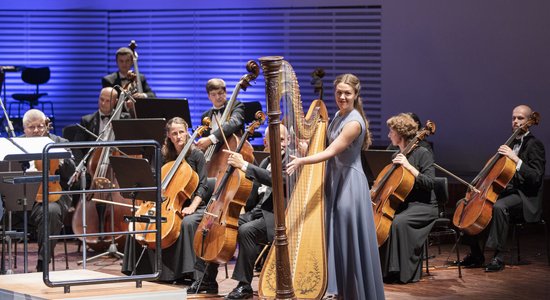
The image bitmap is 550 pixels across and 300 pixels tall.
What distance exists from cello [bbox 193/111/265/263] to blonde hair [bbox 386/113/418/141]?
116cm

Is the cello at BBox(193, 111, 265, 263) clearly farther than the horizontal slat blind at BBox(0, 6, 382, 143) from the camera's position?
No

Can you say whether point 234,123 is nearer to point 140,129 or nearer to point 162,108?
point 162,108

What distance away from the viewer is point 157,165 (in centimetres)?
441

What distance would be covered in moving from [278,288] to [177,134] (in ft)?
7.50

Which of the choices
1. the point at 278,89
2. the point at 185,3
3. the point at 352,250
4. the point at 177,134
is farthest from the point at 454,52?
the point at 278,89

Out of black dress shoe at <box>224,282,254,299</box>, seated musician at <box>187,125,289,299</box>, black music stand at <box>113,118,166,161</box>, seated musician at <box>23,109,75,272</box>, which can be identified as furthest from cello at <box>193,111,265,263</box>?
seated musician at <box>23,109,75,272</box>

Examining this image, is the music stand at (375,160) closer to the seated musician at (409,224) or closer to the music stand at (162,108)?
the seated musician at (409,224)

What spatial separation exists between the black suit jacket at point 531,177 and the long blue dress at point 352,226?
228 centimetres

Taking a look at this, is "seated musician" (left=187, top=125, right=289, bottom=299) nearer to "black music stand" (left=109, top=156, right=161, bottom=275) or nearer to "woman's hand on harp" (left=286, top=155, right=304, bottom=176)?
"black music stand" (left=109, top=156, right=161, bottom=275)

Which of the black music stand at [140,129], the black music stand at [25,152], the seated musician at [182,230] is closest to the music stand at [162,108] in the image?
the black music stand at [140,129]

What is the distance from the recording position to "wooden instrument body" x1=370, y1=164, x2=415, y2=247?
6613 mm

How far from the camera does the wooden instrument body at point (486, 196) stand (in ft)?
22.9

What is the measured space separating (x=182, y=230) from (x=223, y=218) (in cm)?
55

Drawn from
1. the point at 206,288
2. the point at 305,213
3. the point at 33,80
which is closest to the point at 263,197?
the point at 206,288
